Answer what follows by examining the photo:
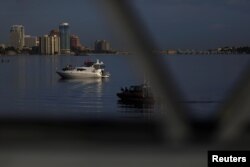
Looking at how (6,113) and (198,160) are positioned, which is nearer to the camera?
(198,160)

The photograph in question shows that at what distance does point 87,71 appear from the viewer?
3994 cm

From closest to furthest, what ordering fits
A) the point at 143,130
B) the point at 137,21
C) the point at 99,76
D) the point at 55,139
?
1. the point at 137,21
2. the point at 55,139
3. the point at 143,130
4. the point at 99,76

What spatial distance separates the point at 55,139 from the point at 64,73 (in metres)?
45.2

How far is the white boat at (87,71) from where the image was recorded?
126 feet

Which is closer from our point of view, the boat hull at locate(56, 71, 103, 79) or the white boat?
the white boat

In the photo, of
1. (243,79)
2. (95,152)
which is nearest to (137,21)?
(243,79)

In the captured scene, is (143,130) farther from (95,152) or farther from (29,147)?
(29,147)

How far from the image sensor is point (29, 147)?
5.22 ft

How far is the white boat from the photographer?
126ft

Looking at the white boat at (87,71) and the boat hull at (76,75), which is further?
the boat hull at (76,75)

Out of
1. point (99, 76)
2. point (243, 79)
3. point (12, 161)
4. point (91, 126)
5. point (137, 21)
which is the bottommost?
point (12, 161)

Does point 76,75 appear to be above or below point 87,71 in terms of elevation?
above

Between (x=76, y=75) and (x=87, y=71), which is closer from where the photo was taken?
(x=87, y=71)

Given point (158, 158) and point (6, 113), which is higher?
point (6, 113)
